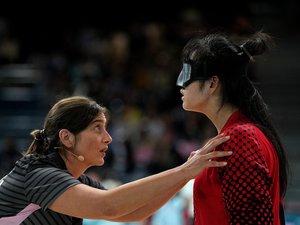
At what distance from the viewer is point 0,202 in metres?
2.96

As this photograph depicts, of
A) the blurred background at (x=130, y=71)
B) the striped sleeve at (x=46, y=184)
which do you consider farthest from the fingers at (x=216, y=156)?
the blurred background at (x=130, y=71)

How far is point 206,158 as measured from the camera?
103 inches

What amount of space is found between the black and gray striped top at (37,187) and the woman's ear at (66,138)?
0.06 meters

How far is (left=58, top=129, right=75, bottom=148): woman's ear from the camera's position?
2996 mm

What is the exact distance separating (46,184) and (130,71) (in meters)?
8.09

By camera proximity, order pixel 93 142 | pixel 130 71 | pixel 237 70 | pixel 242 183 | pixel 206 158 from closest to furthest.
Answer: pixel 242 183 < pixel 206 158 < pixel 237 70 < pixel 93 142 < pixel 130 71

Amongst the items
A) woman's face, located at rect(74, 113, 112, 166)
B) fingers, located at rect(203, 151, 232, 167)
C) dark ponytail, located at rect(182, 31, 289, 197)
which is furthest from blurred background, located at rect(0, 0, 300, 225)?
fingers, located at rect(203, 151, 232, 167)

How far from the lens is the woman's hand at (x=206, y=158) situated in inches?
101

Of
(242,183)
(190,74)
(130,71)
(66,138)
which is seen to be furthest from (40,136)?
(130,71)

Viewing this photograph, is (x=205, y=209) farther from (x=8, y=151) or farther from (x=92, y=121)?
(x=8, y=151)

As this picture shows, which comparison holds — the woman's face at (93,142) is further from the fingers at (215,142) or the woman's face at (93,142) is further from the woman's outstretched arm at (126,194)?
the fingers at (215,142)

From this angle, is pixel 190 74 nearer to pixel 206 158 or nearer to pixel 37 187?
pixel 206 158

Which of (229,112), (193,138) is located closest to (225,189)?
(229,112)

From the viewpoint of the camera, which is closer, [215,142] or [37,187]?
[215,142]
